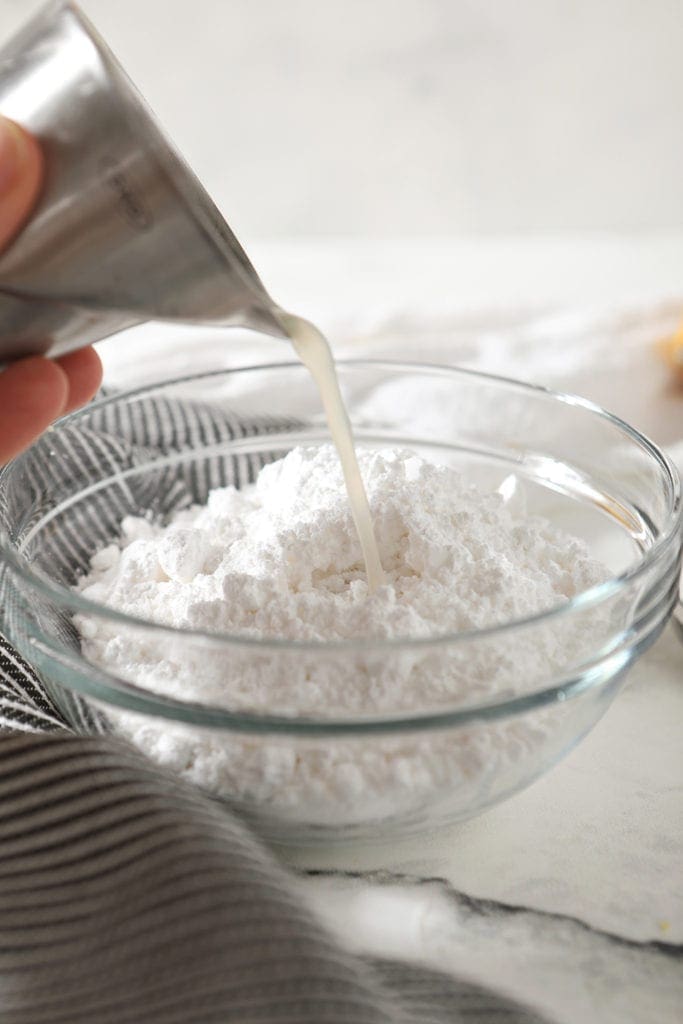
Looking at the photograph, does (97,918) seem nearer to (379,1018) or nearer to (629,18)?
(379,1018)

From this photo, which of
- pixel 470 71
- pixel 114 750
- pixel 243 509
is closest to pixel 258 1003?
pixel 114 750

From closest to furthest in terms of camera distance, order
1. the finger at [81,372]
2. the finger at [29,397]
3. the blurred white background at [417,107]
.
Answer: the finger at [29,397], the finger at [81,372], the blurred white background at [417,107]

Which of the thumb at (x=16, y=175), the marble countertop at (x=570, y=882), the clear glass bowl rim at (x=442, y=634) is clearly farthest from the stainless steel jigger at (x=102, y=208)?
the marble countertop at (x=570, y=882)

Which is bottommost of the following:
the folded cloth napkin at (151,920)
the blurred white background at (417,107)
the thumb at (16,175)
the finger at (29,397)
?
the folded cloth napkin at (151,920)

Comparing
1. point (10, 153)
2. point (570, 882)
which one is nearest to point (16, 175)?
point (10, 153)

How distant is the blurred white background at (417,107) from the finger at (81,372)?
134 centimetres

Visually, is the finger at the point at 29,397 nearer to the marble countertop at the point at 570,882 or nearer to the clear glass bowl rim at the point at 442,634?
the clear glass bowl rim at the point at 442,634

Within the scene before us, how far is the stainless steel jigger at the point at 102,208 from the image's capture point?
23.0 inches

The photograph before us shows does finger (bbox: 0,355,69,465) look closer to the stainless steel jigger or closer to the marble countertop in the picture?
the stainless steel jigger

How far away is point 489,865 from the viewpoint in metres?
0.72

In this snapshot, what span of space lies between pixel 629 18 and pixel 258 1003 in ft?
5.95

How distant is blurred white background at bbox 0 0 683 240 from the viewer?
1.94 meters

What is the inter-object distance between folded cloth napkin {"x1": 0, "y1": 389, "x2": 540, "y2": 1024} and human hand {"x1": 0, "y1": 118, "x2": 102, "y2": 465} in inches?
7.7

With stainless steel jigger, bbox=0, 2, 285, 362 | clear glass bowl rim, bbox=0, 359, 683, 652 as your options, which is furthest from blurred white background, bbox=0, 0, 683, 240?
stainless steel jigger, bbox=0, 2, 285, 362
